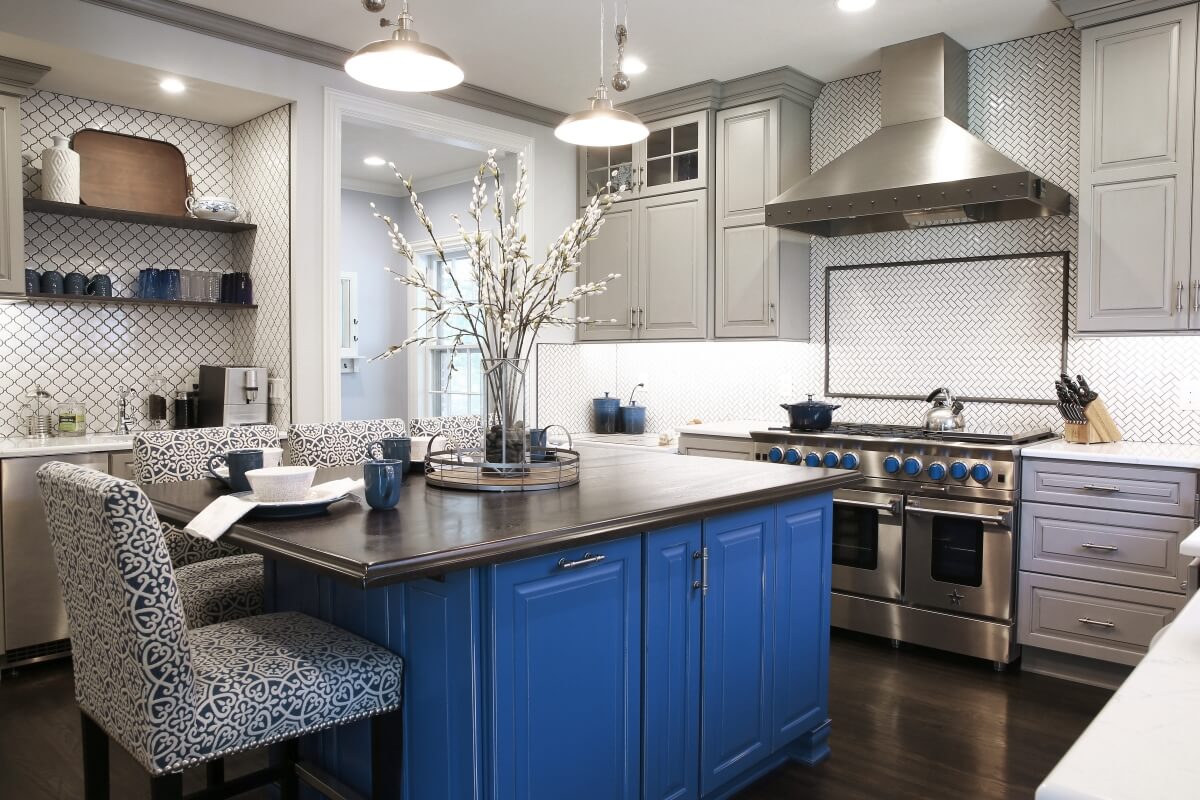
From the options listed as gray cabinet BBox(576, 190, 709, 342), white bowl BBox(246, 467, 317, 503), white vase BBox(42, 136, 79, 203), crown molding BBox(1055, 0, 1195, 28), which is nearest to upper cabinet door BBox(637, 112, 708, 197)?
gray cabinet BBox(576, 190, 709, 342)

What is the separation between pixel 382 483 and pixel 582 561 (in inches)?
19.8

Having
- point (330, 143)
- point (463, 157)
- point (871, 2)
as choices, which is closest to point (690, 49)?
point (871, 2)

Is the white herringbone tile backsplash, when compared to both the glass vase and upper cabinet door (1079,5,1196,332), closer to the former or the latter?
upper cabinet door (1079,5,1196,332)

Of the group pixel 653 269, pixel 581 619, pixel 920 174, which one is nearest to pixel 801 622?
pixel 581 619

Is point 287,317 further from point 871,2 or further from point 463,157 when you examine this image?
point 871,2

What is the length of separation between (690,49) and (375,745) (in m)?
3.67

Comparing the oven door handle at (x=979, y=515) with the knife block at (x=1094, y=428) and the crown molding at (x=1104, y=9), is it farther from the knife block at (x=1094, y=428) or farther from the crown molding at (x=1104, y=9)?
the crown molding at (x=1104, y=9)

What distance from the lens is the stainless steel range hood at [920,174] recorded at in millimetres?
3752

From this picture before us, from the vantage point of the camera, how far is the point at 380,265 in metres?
7.36

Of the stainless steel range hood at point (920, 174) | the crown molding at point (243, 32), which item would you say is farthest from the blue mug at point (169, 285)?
the stainless steel range hood at point (920, 174)

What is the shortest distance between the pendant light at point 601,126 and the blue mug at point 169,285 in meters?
2.47

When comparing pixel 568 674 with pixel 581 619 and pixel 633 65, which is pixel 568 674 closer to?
pixel 581 619

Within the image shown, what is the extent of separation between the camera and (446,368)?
711 cm

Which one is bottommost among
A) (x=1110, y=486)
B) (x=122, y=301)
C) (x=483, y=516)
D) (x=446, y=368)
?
(x=1110, y=486)
